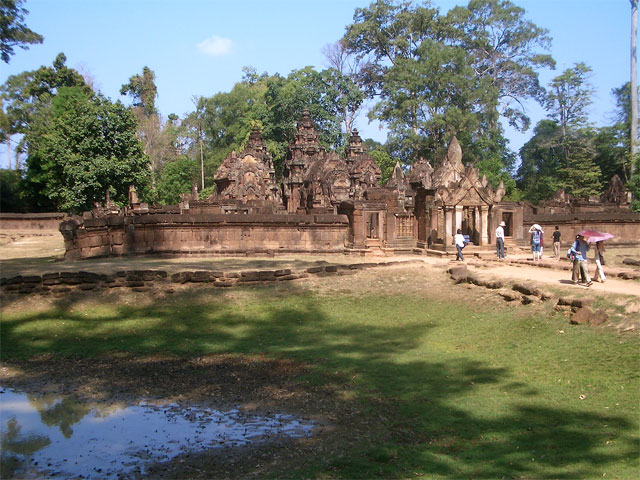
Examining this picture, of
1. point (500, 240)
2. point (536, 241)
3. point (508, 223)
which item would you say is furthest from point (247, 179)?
point (536, 241)

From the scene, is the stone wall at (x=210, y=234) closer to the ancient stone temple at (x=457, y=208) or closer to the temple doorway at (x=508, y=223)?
the ancient stone temple at (x=457, y=208)

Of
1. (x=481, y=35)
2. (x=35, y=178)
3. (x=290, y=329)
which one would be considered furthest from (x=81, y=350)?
(x=481, y=35)

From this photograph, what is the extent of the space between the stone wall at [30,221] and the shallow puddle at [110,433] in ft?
118

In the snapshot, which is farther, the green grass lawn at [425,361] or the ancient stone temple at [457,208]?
the ancient stone temple at [457,208]

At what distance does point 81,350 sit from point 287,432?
595 cm

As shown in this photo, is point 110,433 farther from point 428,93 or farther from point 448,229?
point 428,93

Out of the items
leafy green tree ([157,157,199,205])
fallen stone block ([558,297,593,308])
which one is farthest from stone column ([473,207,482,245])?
leafy green tree ([157,157,199,205])

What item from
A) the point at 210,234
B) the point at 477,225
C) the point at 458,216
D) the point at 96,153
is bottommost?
the point at 210,234

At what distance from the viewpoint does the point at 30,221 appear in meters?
42.5

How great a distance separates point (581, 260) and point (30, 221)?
37558 mm

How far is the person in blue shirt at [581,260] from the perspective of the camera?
587 inches

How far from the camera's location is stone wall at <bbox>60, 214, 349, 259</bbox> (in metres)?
23.4

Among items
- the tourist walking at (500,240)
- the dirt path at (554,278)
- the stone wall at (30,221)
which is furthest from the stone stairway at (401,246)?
the stone wall at (30,221)

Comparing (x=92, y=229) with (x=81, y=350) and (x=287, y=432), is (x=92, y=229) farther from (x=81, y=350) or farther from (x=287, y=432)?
(x=287, y=432)
